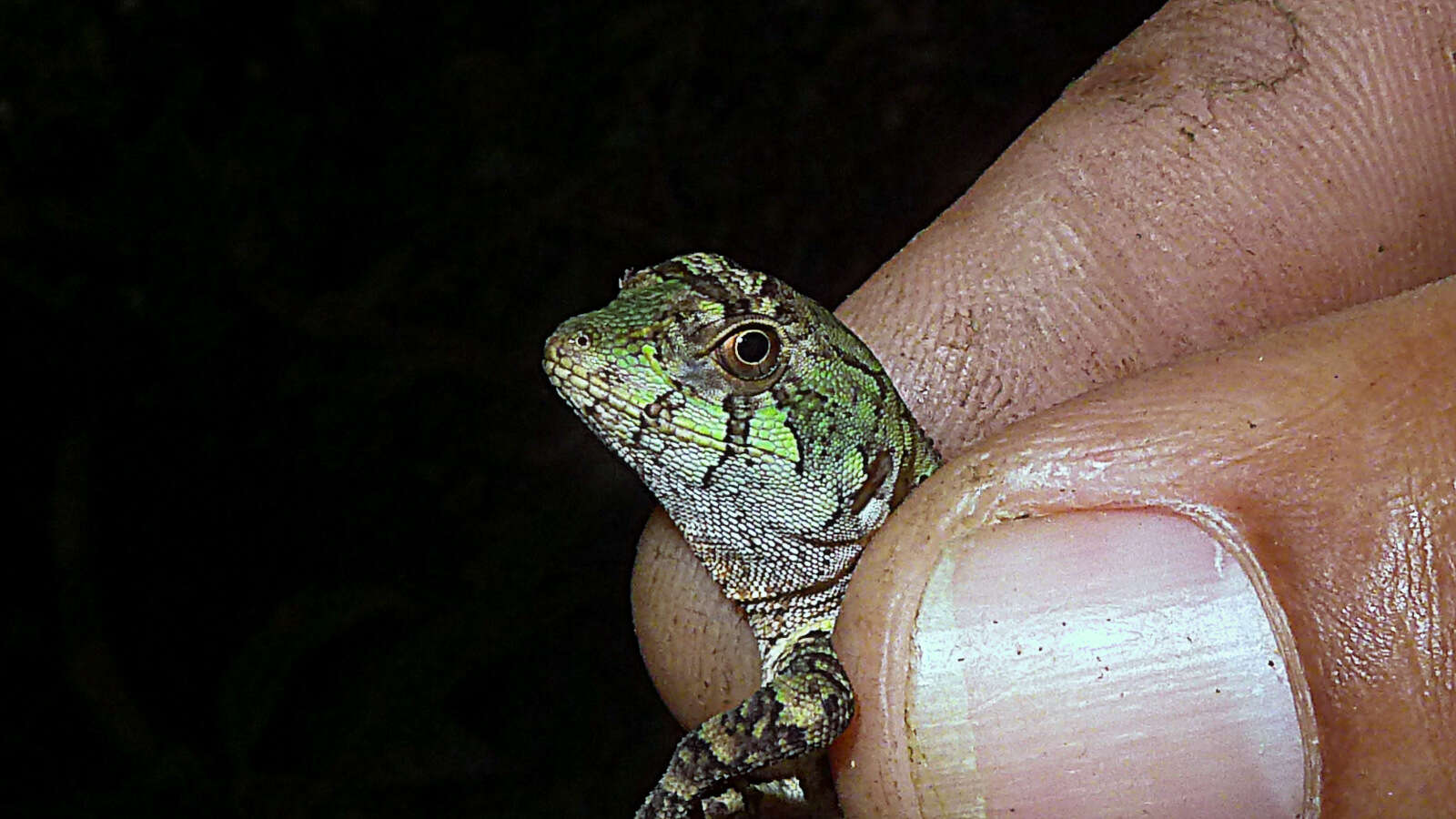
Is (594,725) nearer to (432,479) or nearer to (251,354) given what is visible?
(432,479)

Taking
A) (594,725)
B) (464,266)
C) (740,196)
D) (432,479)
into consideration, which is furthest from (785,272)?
A: (594,725)

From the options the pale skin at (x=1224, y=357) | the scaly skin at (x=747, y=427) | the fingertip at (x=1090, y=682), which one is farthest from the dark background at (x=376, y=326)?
the fingertip at (x=1090, y=682)

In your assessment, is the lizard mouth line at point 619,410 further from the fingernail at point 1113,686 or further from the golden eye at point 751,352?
the fingernail at point 1113,686

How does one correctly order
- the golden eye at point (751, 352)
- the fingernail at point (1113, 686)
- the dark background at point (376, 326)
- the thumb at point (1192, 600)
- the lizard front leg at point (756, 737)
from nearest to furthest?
the thumb at point (1192, 600)
the fingernail at point (1113, 686)
the lizard front leg at point (756, 737)
the golden eye at point (751, 352)
the dark background at point (376, 326)

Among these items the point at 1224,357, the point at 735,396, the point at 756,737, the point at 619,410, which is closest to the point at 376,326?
the point at 619,410

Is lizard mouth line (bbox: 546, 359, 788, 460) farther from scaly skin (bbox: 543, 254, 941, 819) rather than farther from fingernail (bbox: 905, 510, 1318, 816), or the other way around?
fingernail (bbox: 905, 510, 1318, 816)

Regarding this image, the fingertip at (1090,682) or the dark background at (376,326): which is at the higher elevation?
the dark background at (376,326)
